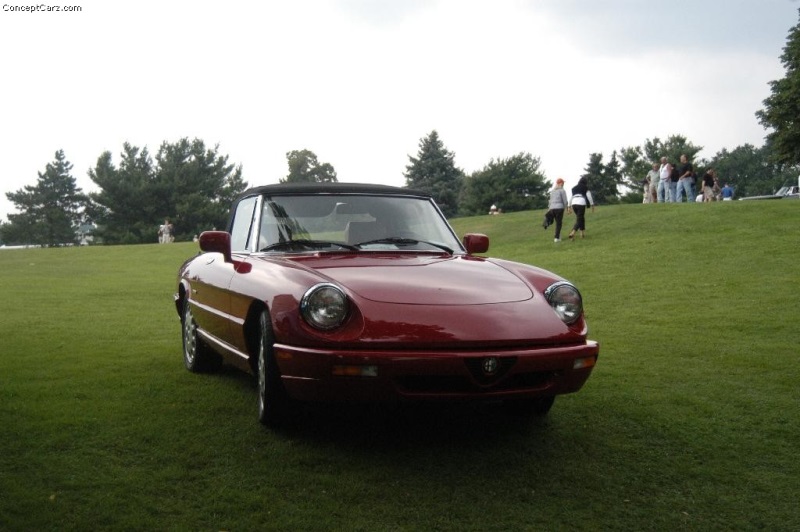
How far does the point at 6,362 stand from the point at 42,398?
199 centimetres

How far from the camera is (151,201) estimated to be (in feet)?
268

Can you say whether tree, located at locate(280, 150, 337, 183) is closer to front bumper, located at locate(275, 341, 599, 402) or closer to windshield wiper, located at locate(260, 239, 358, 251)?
windshield wiper, located at locate(260, 239, 358, 251)

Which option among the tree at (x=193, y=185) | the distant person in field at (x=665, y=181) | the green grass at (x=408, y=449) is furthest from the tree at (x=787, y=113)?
the green grass at (x=408, y=449)

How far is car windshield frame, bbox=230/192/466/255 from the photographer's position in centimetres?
589

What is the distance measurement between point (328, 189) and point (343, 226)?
1.35 feet

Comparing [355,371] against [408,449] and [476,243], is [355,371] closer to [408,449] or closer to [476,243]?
[408,449]

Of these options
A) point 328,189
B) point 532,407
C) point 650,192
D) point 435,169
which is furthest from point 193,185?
point 532,407

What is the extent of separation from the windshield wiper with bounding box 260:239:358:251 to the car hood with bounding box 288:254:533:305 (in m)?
0.31

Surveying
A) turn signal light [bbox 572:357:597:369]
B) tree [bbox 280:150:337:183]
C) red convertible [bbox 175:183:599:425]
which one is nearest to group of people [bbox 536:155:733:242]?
red convertible [bbox 175:183:599:425]

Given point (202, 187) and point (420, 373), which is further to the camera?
point (202, 187)

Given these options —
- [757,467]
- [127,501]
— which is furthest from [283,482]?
[757,467]

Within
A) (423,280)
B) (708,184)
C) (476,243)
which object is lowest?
(423,280)

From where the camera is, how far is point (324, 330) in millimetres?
4535

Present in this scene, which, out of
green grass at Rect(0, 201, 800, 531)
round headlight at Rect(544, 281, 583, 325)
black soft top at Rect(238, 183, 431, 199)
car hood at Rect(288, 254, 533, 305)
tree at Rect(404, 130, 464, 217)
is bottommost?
green grass at Rect(0, 201, 800, 531)
